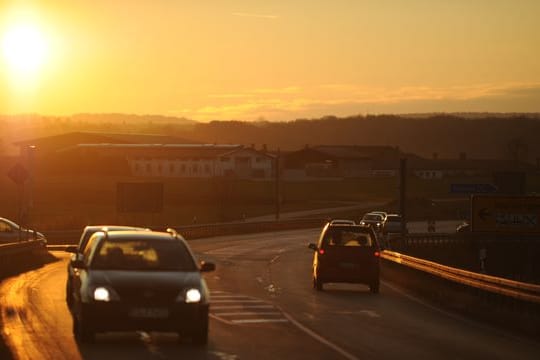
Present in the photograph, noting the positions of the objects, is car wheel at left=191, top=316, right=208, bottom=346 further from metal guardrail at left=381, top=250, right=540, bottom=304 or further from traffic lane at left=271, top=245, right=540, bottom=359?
metal guardrail at left=381, top=250, right=540, bottom=304

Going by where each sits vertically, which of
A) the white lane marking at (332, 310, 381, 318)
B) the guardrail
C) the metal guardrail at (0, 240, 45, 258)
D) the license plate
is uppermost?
the license plate

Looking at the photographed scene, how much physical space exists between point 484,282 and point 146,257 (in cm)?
1054

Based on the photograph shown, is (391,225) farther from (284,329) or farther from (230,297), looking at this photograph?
(284,329)

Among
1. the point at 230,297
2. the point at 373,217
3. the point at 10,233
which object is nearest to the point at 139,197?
the point at 373,217

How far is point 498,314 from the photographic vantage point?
2408 cm

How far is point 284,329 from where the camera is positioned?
20.8 meters

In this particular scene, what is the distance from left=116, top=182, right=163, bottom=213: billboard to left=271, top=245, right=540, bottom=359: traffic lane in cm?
4292

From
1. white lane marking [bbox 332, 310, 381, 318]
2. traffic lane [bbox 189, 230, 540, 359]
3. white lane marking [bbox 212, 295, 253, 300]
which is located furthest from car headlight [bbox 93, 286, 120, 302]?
white lane marking [bbox 212, 295, 253, 300]

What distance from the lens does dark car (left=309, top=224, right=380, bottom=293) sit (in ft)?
102

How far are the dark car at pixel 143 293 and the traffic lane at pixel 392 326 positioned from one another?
8.59ft

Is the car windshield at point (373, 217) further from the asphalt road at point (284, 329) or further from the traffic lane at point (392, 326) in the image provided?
the traffic lane at point (392, 326)

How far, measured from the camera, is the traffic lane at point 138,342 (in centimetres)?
1630

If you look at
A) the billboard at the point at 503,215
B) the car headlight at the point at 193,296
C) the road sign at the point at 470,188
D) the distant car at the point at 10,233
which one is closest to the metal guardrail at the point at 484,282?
the car headlight at the point at 193,296

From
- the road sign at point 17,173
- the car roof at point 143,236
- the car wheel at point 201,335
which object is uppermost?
the road sign at point 17,173
